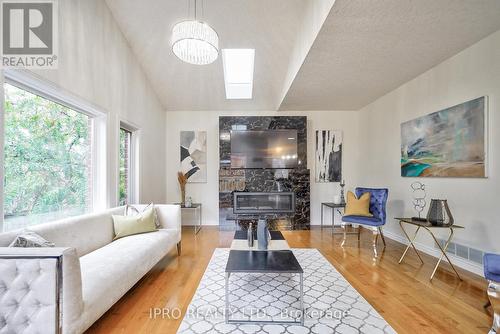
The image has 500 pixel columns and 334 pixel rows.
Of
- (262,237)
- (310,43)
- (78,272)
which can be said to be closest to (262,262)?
(262,237)

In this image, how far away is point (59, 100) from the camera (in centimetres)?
255

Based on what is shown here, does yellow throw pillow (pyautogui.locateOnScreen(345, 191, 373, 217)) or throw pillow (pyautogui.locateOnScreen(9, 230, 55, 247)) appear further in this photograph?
yellow throw pillow (pyautogui.locateOnScreen(345, 191, 373, 217))

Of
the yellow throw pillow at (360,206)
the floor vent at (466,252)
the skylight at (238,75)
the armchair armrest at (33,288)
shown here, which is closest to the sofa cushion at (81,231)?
the armchair armrest at (33,288)

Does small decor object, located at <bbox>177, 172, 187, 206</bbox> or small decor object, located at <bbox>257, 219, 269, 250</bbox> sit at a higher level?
small decor object, located at <bbox>177, 172, 187, 206</bbox>

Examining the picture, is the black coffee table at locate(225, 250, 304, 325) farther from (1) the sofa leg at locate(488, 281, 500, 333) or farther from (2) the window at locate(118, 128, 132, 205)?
(2) the window at locate(118, 128, 132, 205)

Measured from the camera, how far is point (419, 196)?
3.75 metres

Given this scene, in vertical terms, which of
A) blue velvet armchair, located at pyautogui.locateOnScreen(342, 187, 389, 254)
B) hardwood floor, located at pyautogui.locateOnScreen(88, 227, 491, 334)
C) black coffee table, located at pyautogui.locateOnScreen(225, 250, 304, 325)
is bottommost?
hardwood floor, located at pyautogui.locateOnScreen(88, 227, 491, 334)

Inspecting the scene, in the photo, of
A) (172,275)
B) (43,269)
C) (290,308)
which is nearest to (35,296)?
(43,269)

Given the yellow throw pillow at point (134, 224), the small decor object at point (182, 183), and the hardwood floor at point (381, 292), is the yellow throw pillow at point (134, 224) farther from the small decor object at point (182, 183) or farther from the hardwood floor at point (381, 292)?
the small decor object at point (182, 183)

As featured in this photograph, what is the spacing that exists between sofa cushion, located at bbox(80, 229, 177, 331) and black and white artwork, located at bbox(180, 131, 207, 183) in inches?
105

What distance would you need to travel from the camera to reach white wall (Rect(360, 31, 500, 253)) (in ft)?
8.68

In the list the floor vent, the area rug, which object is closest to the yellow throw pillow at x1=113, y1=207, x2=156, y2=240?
the area rug

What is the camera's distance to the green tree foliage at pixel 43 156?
2.08 meters

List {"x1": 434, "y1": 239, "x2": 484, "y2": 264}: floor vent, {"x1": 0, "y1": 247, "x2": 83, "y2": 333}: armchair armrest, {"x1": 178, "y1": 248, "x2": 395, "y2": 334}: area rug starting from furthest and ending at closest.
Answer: {"x1": 434, "y1": 239, "x2": 484, "y2": 264}: floor vent
{"x1": 178, "y1": 248, "x2": 395, "y2": 334}: area rug
{"x1": 0, "y1": 247, "x2": 83, "y2": 333}: armchair armrest
